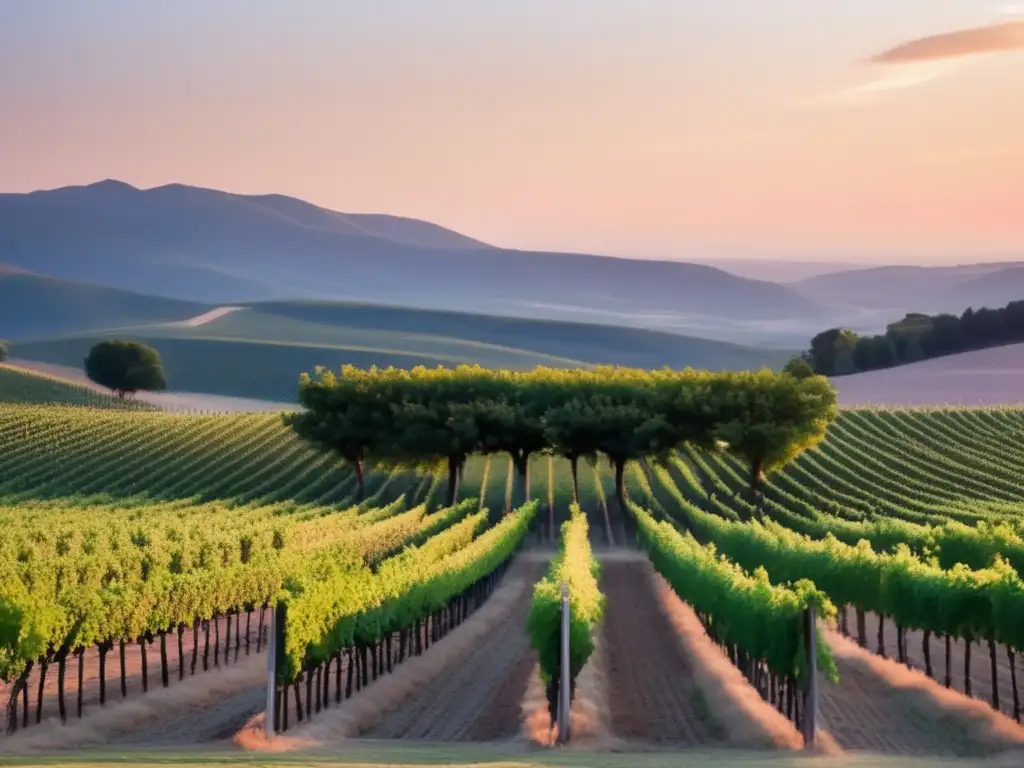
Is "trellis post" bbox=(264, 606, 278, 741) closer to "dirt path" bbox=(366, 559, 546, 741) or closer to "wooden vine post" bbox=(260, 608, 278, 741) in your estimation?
"wooden vine post" bbox=(260, 608, 278, 741)

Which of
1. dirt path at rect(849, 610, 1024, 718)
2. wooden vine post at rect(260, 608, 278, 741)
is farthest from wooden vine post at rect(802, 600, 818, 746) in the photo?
wooden vine post at rect(260, 608, 278, 741)

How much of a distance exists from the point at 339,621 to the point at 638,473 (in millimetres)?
62901

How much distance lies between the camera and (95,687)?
30234mm

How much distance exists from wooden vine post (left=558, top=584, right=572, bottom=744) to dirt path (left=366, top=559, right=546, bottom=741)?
1.62m

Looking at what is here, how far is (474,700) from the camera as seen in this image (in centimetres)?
2767

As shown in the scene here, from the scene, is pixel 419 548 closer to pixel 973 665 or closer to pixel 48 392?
pixel 973 665

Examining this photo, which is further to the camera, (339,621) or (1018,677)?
(1018,677)

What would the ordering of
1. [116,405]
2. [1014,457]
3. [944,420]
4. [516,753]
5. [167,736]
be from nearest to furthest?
[516,753] < [167,736] < [1014,457] < [944,420] < [116,405]

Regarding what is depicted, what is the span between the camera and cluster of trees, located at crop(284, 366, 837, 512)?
7756 centimetres

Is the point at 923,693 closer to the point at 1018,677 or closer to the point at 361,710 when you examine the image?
the point at 1018,677

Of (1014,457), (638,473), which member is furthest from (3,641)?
(1014,457)

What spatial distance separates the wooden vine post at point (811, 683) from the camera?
22062 millimetres

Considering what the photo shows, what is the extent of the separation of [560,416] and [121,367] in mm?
88252

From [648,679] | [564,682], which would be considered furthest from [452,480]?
[564,682]
